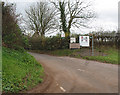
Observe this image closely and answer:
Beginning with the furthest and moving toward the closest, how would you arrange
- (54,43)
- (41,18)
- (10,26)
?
(41,18), (54,43), (10,26)

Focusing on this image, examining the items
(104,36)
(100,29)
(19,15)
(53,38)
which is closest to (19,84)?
(19,15)

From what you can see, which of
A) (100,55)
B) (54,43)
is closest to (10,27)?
(100,55)

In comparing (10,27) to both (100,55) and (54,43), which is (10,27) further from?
(54,43)

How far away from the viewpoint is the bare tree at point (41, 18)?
25781 millimetres

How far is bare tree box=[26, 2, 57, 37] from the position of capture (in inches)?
1015

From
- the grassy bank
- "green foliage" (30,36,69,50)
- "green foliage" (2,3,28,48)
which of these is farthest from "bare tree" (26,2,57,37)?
"green foliage" (2,3,28,48)

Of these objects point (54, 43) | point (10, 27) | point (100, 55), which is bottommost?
point (100, 55)

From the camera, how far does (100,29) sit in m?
20.8

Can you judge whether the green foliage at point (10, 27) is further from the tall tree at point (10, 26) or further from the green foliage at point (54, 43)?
the green foliage at point (54, 43)

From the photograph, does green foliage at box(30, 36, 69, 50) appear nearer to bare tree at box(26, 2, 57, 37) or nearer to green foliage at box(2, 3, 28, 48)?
bare tree at box(26, 2, 57, 37)

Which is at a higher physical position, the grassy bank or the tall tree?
the tall tree

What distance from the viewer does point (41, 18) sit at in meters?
26.1

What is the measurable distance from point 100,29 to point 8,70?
680 inches

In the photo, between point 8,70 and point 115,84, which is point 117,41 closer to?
point 115,84
